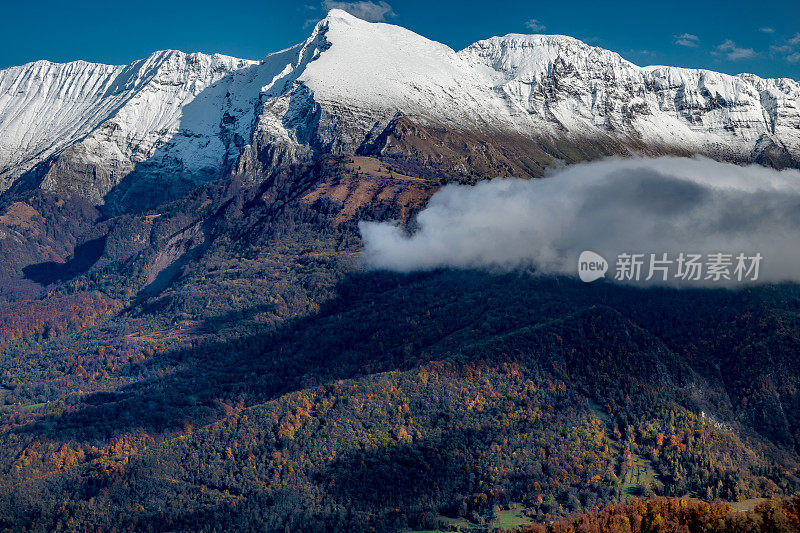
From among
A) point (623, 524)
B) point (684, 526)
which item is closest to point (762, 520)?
point (684, 526)

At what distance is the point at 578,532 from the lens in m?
197

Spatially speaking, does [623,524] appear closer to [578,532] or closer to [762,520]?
[578,532]

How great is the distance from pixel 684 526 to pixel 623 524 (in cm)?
1259

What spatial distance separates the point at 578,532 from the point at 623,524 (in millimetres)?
10482

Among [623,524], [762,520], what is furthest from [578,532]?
[762,520]

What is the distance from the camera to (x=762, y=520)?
191m

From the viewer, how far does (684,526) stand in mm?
195250

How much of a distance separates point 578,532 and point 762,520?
123 ft

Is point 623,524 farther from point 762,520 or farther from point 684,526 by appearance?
point 762,520

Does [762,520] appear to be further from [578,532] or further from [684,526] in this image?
[578,532]
